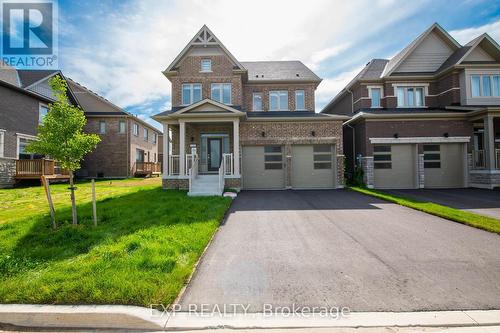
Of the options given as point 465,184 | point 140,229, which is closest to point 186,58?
point 140,229

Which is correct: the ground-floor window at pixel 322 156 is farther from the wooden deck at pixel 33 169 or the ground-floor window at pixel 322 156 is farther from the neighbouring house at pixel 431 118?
the wooden deck at pixel 33 169

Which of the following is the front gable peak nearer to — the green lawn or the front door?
the front door

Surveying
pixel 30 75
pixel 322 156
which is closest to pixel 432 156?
pixel 322 156

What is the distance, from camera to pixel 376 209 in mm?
8586

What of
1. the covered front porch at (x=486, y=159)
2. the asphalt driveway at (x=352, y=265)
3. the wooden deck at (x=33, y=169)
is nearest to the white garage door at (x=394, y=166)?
the covered front porch at (x=486, y=159)

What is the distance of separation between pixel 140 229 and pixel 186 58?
13049mm

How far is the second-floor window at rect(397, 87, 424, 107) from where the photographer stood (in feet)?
53.9

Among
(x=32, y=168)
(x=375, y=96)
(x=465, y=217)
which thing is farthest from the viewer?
(x=375, y=96)

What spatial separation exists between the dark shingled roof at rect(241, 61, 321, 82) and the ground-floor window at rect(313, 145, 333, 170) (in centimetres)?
504

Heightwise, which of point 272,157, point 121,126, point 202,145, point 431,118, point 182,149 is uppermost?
point 121,126

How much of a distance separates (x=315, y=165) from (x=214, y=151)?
21.0ft

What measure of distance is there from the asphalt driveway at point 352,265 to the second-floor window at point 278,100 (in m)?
10.9

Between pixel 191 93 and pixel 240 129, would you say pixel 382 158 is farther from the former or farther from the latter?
pixel 191 93

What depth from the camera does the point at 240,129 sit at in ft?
46.8
